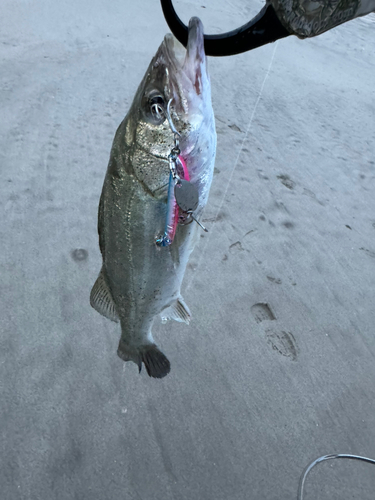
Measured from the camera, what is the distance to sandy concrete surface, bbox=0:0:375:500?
2449 mm

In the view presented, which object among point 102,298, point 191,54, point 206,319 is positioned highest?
point 191,54

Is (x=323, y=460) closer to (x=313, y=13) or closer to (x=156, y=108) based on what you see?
(x=156, y=108)

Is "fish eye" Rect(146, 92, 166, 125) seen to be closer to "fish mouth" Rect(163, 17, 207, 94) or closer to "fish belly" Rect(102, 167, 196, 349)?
"fish mouth" Rect(163, 17, 207, 94)

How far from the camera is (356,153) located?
546 cm

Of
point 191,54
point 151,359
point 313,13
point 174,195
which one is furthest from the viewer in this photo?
point 151,359

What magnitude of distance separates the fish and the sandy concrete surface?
38.8 inches

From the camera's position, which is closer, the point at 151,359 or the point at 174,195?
the point at 174,195

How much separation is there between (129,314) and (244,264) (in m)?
1.73

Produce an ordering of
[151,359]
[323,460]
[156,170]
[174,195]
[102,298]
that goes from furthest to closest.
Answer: [323,460]
[151,359]
[102,298]
[156,170]
[174,195]

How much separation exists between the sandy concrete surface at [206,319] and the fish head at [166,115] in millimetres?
1525

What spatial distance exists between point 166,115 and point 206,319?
1836 mm

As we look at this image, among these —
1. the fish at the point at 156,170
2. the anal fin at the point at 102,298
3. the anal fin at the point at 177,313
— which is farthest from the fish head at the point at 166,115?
the anal fin at the point at 177,313

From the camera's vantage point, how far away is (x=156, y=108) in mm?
1702

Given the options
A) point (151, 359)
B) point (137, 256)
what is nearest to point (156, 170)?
point (137, 256)
